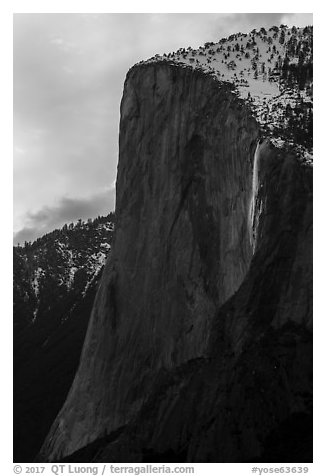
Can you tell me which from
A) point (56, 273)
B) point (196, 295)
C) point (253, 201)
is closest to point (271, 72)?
point (196, 295)

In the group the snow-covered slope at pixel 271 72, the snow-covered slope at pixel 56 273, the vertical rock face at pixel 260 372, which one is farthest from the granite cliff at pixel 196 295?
the snow-covered slope at pixel 56 273

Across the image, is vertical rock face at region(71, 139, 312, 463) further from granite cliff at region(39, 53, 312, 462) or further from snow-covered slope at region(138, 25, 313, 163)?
snow-covered slope at region(138, 25, 313, 163)

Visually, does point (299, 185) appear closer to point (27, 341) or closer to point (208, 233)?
point (208, 233)

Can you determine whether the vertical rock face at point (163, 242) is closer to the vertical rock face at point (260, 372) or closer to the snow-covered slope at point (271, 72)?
the snow-covered slope at point (271, 72)

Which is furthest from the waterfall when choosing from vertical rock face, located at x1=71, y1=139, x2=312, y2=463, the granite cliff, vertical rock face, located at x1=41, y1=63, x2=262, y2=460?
vertical rock face, located at x1=71, y1=139, x2=312, y2=463

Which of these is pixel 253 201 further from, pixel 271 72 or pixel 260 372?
pixel 271 72

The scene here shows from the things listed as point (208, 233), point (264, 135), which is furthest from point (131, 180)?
point (264, 135)
